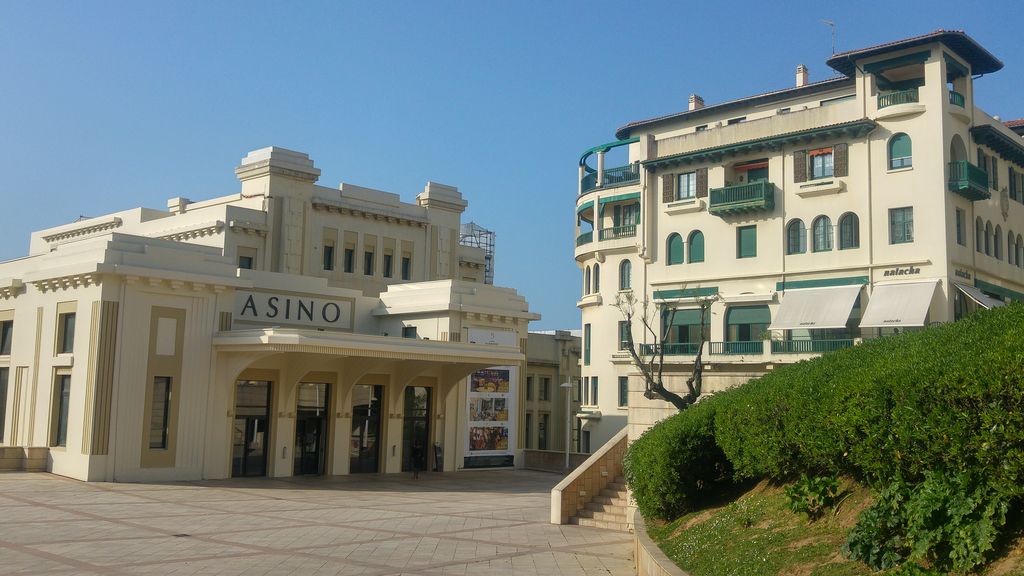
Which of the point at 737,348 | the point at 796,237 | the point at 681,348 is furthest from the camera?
the point at 681,348

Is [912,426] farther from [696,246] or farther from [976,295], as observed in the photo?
[696,246]

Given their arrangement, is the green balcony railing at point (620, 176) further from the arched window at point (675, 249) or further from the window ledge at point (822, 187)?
the window ledge at point (822, 187)

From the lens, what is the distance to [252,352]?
1271 inches

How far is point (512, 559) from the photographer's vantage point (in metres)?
17.6

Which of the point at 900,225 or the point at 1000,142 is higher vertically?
the point at 1000,142

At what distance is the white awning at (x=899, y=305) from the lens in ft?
118

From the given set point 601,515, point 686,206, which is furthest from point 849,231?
point 601,515

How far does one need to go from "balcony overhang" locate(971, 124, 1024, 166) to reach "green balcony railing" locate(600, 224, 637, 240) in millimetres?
17437

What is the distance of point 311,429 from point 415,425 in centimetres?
489

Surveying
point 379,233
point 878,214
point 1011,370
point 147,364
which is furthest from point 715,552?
point 379,233

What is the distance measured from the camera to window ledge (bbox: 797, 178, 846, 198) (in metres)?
40.1

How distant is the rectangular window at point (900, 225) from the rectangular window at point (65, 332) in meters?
31.5

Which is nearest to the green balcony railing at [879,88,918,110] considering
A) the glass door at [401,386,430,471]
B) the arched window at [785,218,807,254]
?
the arched window at [785,218,807,254]

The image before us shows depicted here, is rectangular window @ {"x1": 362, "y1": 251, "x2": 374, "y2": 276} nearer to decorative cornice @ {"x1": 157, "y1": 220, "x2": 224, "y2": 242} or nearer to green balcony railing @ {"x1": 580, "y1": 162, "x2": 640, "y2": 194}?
decorative cornice @ {"x1": 157, "y1": 220, "x2": 224, "y2": 242}
